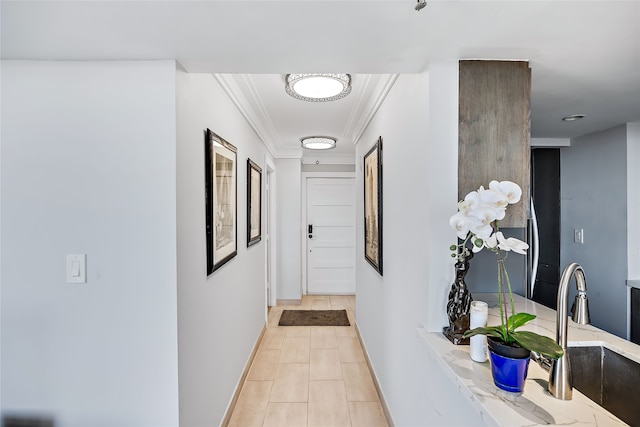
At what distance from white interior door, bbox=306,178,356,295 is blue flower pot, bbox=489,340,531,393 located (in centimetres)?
441

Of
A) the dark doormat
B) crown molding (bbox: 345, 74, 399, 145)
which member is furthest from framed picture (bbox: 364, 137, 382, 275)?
the dark doormat

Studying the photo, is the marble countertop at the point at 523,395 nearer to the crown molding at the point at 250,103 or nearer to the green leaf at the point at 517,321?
the green leaf at the point at 517,321

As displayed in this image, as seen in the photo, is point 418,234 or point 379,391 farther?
point 379,391

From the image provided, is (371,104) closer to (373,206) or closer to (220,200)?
(373,206)

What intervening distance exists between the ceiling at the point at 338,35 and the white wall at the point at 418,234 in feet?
0.76

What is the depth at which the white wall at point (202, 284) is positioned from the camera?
5.00 ft

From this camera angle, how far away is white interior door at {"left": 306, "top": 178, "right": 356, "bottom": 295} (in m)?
5.43

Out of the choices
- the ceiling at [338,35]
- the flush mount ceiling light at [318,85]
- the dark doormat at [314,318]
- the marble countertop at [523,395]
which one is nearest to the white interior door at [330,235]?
the dark doormat at [314,318]

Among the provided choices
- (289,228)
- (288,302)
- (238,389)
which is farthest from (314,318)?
(238,389)

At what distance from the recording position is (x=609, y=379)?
54.2 inches

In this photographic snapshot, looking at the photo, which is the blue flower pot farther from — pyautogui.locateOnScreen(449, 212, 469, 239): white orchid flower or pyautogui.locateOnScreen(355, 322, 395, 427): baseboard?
pyautogui.locateOnScreen(355, 322, 395, 427): baseboard

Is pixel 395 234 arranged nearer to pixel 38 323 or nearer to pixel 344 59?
pixel 344 59

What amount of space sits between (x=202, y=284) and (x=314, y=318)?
278 centimetres

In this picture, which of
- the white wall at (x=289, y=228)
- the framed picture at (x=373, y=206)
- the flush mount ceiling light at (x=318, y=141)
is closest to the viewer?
the framed picture at (x=373, y=206)
